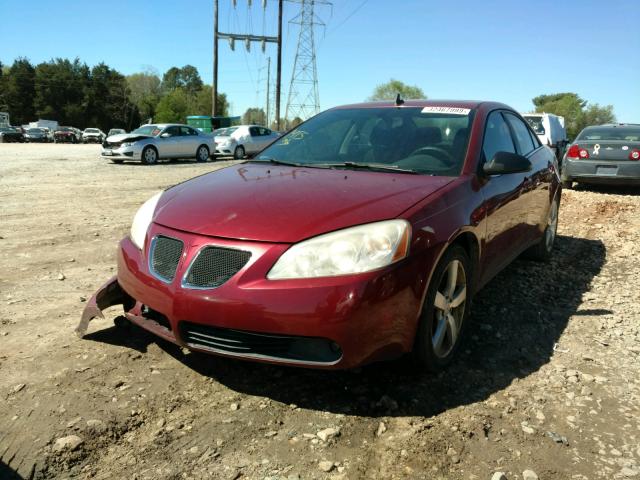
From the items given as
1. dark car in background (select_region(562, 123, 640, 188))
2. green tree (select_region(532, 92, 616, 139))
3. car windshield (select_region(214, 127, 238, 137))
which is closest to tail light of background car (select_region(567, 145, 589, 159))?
dark car in background (select_region(562, 123, 640, 188))

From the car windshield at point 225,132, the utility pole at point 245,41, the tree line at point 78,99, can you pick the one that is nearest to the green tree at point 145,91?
the tree line at point 78,99

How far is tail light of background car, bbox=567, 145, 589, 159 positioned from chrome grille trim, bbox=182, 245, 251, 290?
1052cm

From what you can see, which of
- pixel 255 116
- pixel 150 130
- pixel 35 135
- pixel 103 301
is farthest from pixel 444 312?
pixel 255 116

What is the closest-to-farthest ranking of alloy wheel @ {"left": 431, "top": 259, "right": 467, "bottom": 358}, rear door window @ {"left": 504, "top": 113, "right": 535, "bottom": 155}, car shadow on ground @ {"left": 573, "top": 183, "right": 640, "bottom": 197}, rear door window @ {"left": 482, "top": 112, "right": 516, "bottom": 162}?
alloy wheel @ {"left": 431, "top": 259, "right": 467, "bottom": 358} < rear door window @ {"left": 482, "top": 112, "right": 516, "bottom": 162} < rear door window @ {"left": 504, "top": 113, "right": 535, "bottom": 155} < car shadow on ground @ {"left": 573, "top": 183, "right": 640, "bottom": 197}

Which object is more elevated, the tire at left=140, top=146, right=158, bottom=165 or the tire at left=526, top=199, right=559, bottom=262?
the tire at left=526, top=199, right=559, bottom=262

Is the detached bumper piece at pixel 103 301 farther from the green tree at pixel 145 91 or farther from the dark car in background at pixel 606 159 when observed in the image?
the green tree at pixel 145 91

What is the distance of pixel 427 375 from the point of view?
3.11m

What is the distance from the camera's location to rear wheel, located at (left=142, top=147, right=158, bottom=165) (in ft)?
63.4

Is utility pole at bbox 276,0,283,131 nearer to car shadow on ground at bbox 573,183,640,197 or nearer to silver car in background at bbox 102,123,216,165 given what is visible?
silver car in background at bbox 102,123,216,165

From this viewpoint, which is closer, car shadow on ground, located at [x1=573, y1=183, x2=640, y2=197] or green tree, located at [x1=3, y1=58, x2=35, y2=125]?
car shadow on ground, located at [x1=573, y1=183, x2=640, y2=197]

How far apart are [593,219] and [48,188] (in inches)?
396

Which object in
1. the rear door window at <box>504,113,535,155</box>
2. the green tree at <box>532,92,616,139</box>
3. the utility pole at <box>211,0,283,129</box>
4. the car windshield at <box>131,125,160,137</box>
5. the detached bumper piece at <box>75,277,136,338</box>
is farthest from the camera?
the green tree at <box>532,92,616,139</box>

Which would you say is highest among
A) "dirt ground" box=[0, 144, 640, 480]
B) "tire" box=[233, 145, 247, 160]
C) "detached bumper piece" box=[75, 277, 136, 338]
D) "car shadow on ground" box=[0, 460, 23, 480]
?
"detached bumper piece" box=[75, 277, 136, 338]

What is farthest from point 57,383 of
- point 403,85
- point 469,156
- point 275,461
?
point 403,85
